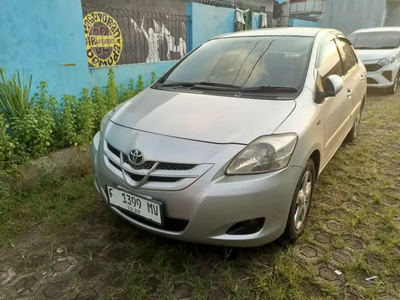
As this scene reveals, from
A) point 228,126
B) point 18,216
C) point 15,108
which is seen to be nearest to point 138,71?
point 15,108

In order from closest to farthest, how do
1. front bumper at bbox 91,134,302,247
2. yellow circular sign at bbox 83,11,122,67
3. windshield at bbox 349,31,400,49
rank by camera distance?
front bumper at bbox 91,134,302,247 → yellow circular sign at bbox 83,11,122,67 → windshield at bbox 349,31,400,49

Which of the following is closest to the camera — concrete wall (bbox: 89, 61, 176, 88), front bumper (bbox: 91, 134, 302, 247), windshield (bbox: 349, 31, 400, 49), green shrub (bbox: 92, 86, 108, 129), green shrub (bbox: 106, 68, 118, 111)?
front bumper (bbox: 91, 134, 302, 247)

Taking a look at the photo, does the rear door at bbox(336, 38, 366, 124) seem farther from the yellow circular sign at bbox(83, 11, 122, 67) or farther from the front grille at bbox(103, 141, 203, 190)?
the yellow circular sign at bbox(83, 11, 122, 67)

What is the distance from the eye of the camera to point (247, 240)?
6.21ft

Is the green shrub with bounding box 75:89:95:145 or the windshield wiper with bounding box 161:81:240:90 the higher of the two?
the windshield wiper with bounding box 161:81:240:90

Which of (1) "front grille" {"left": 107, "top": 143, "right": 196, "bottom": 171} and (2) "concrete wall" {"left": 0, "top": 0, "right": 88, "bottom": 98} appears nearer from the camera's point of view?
(1) "front grille" {"left": 107, "top": 143, "right": 196, "bottom": 171}

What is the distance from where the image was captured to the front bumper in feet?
5.83

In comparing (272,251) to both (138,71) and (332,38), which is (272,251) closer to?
(332,38)

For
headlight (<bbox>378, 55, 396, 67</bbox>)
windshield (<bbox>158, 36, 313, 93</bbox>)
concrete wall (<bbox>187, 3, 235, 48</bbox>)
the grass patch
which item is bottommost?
the grass patch

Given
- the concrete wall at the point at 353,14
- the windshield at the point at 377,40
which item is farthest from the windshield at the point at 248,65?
the concrete wall at the point at 353,14

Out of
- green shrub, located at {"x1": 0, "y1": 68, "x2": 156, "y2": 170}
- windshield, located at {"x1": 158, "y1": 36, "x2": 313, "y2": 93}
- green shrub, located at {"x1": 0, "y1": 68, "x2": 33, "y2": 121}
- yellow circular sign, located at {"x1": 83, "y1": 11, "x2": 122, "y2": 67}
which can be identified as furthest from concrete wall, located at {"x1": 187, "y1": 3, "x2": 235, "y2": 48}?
green shrub, located at {"x1": 0, "y1": 68, "x2": 33, "y2": 121}

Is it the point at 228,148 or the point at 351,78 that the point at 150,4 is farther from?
the point at 228,148

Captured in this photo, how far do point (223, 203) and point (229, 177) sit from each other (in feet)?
0.50

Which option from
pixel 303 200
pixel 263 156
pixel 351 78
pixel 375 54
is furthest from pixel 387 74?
pixel 263 156
